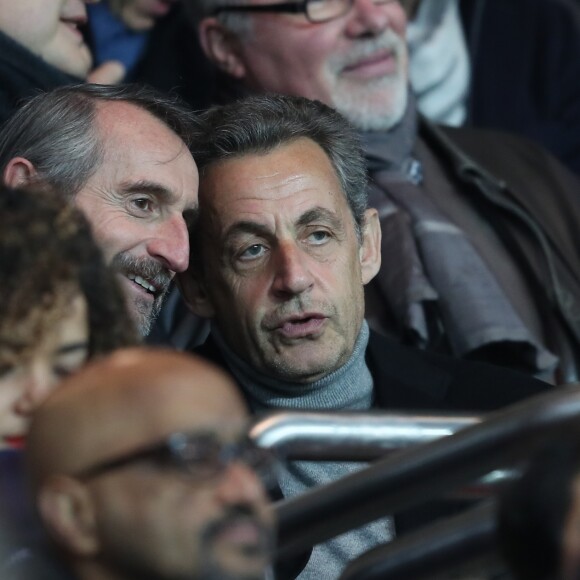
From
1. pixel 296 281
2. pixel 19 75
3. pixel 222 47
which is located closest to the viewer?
pixel 296 281

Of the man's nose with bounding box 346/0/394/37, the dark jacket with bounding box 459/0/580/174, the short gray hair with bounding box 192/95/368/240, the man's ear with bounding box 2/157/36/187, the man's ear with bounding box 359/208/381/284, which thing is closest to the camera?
the man's ear with bounding box 2/157/36/187

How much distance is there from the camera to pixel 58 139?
5.66ft

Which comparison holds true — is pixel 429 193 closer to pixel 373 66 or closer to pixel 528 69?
pixel 373 66

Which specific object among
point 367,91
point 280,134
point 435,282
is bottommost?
point 435,282

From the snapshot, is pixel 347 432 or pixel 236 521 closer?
pixel 236 521

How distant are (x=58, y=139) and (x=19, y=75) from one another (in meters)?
0.40

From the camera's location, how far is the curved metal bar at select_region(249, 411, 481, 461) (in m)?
0.92

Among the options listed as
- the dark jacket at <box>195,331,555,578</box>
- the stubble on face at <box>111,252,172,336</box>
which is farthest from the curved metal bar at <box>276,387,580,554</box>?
the dark jacket at <box>195,331,555,578</box>

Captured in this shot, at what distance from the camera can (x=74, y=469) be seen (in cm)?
71

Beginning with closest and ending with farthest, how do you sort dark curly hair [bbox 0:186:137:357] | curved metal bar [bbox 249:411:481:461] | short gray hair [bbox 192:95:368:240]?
dark curly hair [bbox 0:186:137:357]
curved metal bar [bbox 249:411:481:461]
short gray hair [bbox 192:95:368:240]

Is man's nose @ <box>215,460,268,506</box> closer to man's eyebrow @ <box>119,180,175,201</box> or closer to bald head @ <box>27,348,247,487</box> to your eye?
bald head @ <box>27,348,247,487</box>

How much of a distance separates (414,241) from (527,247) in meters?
0.23

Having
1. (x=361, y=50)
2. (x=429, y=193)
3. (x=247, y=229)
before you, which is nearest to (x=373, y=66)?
(x=361, y=50)

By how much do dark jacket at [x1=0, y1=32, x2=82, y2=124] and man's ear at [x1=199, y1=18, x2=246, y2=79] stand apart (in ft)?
Answer: 2.07
